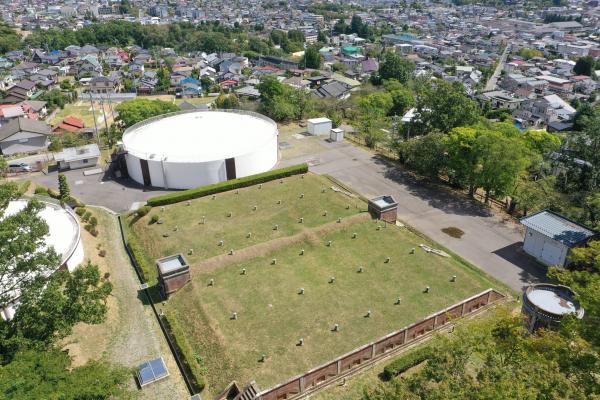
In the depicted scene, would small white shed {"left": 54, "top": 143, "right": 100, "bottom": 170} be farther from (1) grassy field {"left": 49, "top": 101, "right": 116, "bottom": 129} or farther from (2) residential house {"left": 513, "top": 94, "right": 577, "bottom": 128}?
(2) residential house {"left": 513, "top": 94, "right": 577, "bottom": 128}

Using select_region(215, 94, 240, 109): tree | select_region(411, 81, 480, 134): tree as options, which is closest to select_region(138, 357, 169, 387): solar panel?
select_region(411, 81, 480, 134): tree

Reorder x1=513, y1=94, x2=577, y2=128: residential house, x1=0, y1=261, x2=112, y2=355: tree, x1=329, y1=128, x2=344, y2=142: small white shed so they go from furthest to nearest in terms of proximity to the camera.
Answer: x1=513, y1=94, x2=577, y2=128: residential house, x1=329, y1=128, x2=344, y2=142: small white shed, x1=0, y1=261, x2=112, y2=355: tree

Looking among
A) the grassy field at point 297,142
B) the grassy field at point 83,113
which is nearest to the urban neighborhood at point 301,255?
the grassy field at point 297,142

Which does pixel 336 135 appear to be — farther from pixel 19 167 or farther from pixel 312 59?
pixel 312 59

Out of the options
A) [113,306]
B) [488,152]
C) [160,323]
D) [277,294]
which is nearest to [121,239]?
[113,306]

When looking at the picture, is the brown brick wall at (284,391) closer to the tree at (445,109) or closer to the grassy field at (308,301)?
the grassy field at (308,301)

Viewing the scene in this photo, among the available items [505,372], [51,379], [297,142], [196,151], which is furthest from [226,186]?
[505,372]
